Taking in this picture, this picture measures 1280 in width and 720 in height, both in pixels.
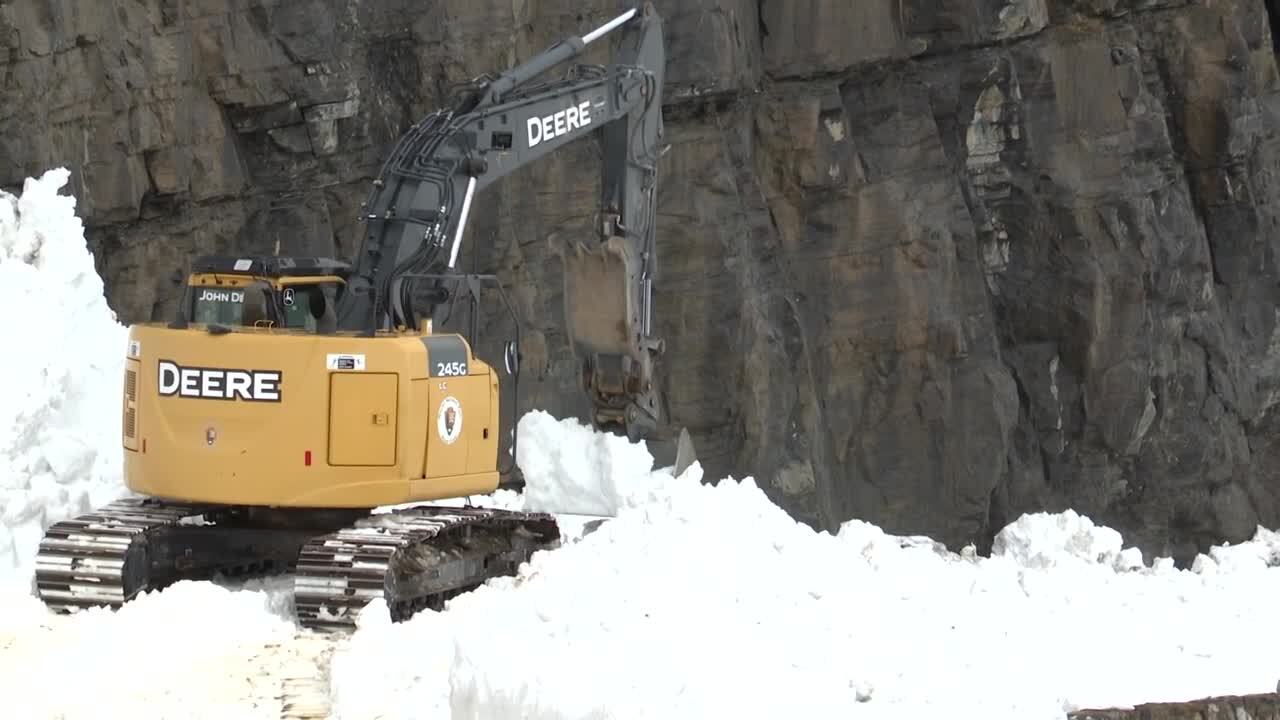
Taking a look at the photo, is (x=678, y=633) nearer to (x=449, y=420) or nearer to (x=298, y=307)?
(x=449, y=420)

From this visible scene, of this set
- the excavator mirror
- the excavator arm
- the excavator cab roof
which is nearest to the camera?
the excavator cab roof

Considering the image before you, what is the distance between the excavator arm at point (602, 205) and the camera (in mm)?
10406

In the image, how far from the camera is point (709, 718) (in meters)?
6.29

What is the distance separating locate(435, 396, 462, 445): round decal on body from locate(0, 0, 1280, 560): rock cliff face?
10457 millimetres

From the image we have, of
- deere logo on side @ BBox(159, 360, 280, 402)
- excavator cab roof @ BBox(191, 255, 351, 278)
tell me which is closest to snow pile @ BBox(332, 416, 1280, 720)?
deere logo on side @ BBox(159, 360, 280, 402)

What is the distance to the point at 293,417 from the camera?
9258 millimetres

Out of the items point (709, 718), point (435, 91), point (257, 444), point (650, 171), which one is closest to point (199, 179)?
point (435, 91)

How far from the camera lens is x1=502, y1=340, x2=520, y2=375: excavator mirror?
35.1 ft

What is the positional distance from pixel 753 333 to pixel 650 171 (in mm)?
8971

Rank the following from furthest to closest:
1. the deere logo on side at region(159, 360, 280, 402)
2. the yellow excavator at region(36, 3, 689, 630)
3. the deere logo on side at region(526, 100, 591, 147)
Result: the deere logo on side at region(526, 100, 591, 147) < the deere logo on side at region(159, 360, 280, 402) < the yellow excavator at region(36, 3, 689, 630)

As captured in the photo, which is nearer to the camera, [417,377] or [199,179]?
[417,377]

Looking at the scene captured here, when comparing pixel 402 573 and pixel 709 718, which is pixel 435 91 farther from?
pixel 709 718

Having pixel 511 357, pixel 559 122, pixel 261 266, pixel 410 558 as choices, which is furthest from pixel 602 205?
pixel 410 558

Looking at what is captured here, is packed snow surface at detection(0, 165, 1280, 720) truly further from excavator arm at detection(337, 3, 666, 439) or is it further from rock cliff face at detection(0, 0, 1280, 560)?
rock cliff face at detection(0, 0, 1280, 560)
